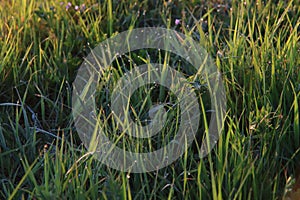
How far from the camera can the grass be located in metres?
1.64

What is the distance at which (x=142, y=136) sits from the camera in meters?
1.83

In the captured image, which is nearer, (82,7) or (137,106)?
(137,106)

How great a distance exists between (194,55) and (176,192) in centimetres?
71

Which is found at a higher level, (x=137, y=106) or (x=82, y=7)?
(x=82, y=7)

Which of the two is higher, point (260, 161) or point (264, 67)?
point (264, 67)

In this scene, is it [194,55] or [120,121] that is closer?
[120,121]

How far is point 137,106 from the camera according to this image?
2.04m

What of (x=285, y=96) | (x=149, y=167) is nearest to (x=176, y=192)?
(x=149, y=167)

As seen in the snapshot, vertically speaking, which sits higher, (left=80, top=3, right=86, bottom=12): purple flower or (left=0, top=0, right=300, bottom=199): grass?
(left=80, top=3, right=86, bottom=12): purple flower

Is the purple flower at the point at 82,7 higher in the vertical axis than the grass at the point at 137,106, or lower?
higher

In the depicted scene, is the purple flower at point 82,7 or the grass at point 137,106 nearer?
the grass at point 137,106

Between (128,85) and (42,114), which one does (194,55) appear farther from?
(42,114)

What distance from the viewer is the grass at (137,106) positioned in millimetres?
1641

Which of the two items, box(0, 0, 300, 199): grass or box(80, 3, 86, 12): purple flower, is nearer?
box(0, 0, 300, 199): grass
